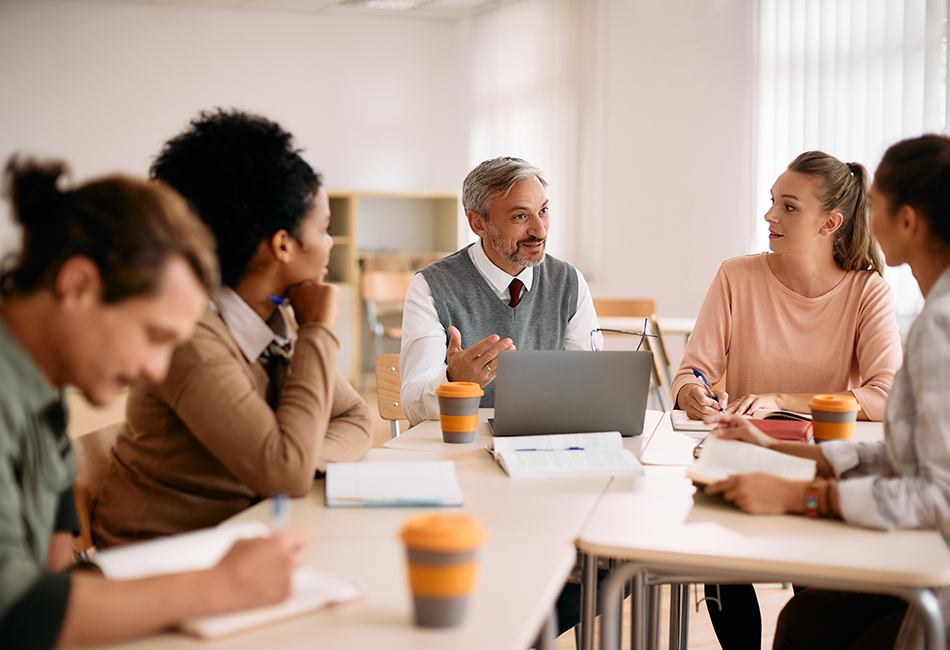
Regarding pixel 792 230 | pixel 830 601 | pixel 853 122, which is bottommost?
pixel 830 601

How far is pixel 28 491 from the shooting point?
0.86 meters

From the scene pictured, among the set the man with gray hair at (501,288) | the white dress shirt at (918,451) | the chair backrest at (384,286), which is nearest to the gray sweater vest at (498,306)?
the man with gray hair at (501,288)

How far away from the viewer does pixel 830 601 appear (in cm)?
155

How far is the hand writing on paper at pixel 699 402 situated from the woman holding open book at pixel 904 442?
463 millimetres

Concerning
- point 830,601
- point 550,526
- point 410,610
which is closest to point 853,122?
point 830,601

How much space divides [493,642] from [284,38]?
6.88 meters

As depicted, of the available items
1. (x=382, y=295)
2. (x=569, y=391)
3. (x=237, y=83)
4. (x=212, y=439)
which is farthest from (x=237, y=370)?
(x=237, y=83)

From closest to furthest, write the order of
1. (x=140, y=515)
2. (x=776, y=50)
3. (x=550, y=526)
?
(x=550, y=526) < (x=140, y=515) < (x=776, y=50)

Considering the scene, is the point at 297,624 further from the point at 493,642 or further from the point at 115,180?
the point at 115,180

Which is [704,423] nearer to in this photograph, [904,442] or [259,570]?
[904,442]

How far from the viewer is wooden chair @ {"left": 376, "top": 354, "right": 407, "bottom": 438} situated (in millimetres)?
2514

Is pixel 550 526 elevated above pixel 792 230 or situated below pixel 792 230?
below

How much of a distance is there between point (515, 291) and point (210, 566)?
157cm

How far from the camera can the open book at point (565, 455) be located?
4.68ft
